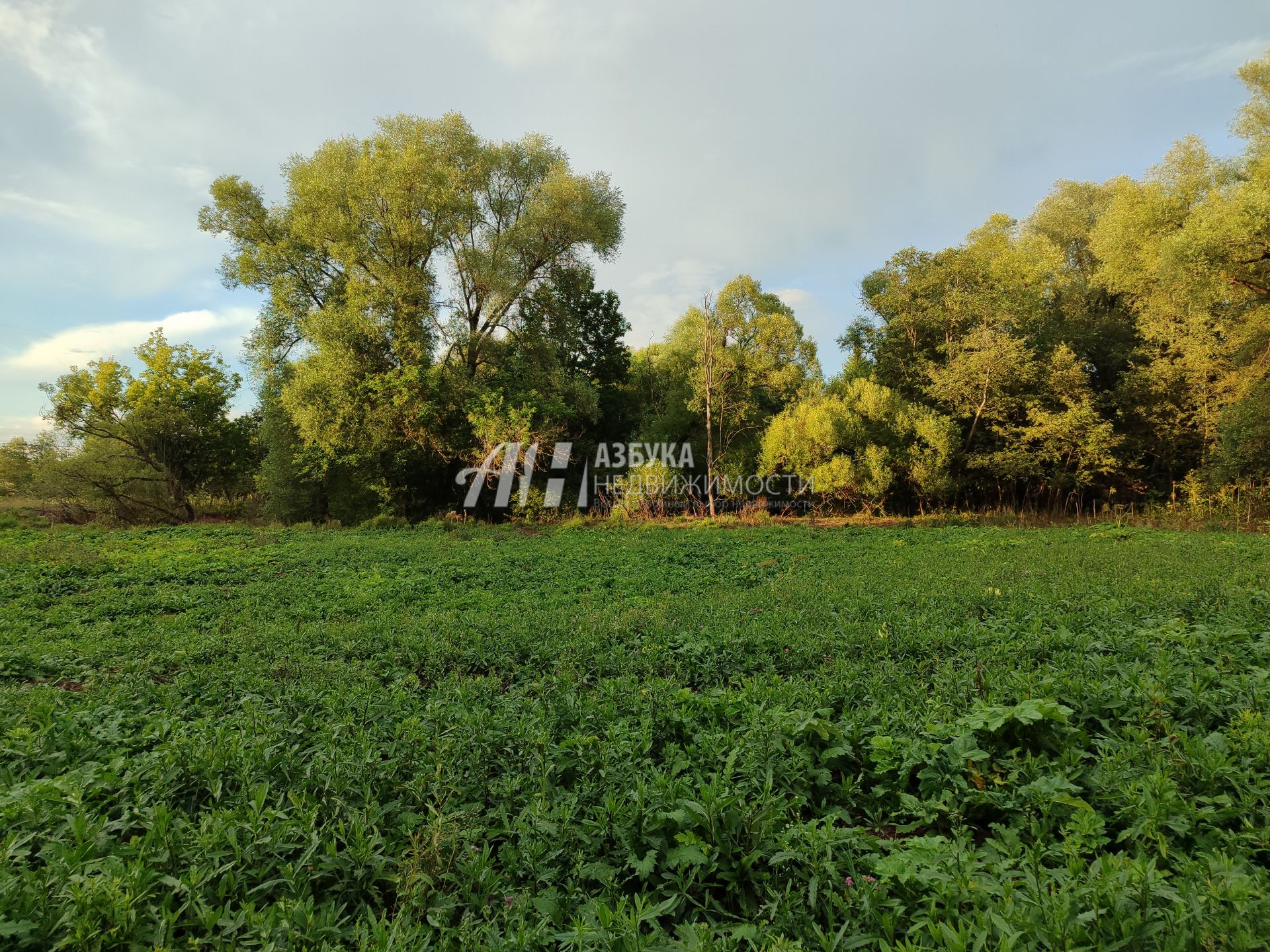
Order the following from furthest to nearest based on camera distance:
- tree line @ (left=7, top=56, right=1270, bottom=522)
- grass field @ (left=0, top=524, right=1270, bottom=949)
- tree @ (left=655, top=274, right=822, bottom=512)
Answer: tree @ (left=655, top=274, right=822, bottom=512), tree line @ (left=7, top=56, right=1270, bottom=522), grass field @ (left=0, top=524, right=1270, bottom=949)

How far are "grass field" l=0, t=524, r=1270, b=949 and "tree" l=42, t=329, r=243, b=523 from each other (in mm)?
20917

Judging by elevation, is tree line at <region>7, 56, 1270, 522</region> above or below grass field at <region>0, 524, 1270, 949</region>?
above

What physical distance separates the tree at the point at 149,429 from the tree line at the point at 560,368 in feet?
0.27

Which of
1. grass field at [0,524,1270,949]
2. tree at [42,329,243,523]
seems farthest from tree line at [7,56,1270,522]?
grass field at [0,524,1270,949]

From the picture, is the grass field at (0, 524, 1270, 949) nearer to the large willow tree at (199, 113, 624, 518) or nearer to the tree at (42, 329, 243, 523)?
the large willow tree at (199, 113, 624, 518)

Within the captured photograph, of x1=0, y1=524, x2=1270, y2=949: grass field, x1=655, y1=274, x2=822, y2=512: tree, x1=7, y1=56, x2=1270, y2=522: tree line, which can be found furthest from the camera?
x1=655, y1=274, x2=822, y2=512: tree

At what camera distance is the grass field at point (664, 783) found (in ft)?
5.24

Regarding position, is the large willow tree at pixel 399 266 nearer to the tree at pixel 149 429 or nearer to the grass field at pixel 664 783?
the tree at pixel 149 429

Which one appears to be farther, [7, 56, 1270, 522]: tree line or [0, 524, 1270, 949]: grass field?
[7, 56, 1270, 522]: tree line

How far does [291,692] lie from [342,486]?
19735 millimetres

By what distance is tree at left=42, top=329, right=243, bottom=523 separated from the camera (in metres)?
20.3

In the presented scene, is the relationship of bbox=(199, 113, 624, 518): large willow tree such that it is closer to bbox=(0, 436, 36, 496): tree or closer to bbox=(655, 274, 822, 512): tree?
bbox=(655, 274, 822, 512): tree

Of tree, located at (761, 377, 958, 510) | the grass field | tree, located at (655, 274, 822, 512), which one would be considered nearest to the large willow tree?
tree, located at (655, 274, 822, 512)

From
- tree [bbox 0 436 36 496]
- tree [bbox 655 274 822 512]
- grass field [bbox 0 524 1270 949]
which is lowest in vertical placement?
grass field [bbox 0 524 1270 949]
